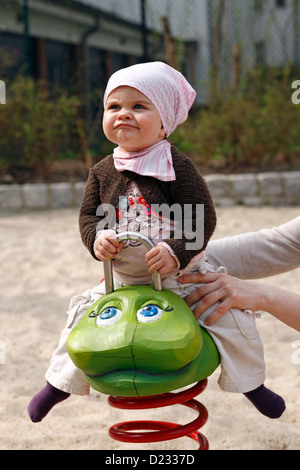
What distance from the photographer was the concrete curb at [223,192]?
7473 mm

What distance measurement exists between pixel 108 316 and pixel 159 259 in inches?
8.3

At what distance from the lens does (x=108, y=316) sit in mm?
1622

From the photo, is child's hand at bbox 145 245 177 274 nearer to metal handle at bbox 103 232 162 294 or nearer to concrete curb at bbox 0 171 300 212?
metal handle at bbox 103 232 162 294

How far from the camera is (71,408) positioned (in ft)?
9.28

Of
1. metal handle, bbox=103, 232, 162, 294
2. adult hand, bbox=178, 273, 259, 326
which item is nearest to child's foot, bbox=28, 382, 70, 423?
metal handle, bbox=103, 232, 162, 294

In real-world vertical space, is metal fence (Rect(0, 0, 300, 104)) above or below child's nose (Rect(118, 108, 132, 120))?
above

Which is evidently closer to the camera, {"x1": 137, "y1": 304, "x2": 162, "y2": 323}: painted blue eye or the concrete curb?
{"x1": 137, "y1": 304, "x2": 162, "y2": 323}: painted blue eye

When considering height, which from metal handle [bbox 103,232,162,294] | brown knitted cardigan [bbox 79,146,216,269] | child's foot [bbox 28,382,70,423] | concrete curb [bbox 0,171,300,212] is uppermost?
brown knitted cardigan [bbox 79,146,216,269]

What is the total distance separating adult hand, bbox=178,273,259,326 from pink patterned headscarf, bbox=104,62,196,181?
34cm

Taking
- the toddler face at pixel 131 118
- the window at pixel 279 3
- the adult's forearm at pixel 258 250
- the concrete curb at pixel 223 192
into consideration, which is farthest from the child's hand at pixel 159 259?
the window at pixel 279 3

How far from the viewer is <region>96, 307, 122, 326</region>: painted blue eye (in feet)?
5.27

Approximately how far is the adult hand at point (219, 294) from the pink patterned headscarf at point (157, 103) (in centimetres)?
34

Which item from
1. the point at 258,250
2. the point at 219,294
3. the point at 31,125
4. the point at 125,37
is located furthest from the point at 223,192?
the point at 125,37

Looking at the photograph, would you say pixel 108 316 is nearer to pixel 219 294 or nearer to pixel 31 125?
pixel 219 294
